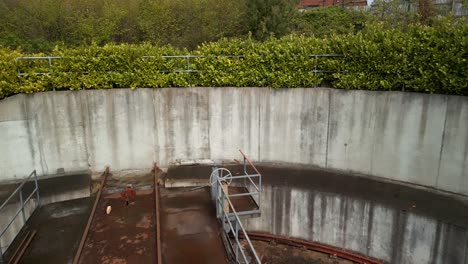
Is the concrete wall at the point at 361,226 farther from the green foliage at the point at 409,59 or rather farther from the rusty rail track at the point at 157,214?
the green foliage at the point at 409,59

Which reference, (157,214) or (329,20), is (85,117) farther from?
(329,20)

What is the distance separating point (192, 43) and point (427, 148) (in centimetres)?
1043

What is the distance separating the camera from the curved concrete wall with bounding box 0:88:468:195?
8.41 m

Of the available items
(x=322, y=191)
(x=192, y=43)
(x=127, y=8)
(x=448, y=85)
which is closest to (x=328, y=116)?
(x=322, y=191)

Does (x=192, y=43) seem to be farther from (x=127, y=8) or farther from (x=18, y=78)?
(x=18, y=78)

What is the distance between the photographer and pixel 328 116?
9531 mm

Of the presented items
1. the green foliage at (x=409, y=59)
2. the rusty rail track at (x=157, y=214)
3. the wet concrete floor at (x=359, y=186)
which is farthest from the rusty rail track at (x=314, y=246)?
the green foliage at (x=409, y=59)

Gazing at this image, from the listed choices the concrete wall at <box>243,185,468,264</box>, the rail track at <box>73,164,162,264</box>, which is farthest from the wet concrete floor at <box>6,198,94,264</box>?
the concrete wall at <box>243,185,468,264</box>

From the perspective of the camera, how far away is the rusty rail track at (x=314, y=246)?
841 centimetres

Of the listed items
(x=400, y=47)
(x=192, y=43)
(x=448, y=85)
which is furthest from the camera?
(x=192, y=43)

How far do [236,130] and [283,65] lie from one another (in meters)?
2.40

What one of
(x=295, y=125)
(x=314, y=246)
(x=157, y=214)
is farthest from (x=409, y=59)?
(x=157, y=214)

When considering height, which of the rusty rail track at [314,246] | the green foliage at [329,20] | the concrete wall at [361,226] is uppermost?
the green foliage at [329,20]

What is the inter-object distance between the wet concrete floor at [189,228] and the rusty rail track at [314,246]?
200 cm
